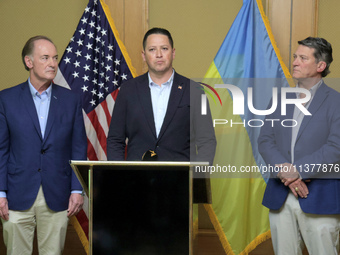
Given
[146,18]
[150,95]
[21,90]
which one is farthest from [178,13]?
[21,90]

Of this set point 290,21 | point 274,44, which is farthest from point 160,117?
point 290,21

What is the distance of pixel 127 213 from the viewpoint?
2.16 meters

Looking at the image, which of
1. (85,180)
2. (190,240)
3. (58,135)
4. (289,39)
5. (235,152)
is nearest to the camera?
(190,240)

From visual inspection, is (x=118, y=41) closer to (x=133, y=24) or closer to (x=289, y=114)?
(x=133, y=24)

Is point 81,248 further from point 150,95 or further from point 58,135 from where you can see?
point 150,95

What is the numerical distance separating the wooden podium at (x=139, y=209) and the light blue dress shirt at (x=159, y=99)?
2.07ft

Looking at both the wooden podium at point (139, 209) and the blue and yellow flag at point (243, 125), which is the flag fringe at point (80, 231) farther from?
the wooden podium at point (139, 209)

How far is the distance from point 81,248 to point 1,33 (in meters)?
2.17

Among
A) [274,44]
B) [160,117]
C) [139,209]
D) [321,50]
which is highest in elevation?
[274,44]

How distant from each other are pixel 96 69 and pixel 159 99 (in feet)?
3.24

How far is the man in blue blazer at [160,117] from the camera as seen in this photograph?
2.71 metres

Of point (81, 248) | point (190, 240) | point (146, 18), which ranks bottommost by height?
point (81, 248)

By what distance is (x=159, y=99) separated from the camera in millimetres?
2824

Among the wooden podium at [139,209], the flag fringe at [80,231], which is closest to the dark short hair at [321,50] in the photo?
the wooden podium at [139,209]
